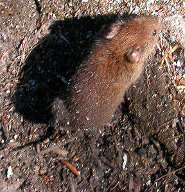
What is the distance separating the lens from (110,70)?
4184 millimetres

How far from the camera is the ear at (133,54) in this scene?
13.9 ft

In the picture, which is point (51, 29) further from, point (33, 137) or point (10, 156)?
point (10, 156)

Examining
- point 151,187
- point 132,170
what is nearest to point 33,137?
point 132,170

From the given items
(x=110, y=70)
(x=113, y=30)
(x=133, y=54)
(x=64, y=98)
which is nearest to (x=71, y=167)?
(x=64, y=98)

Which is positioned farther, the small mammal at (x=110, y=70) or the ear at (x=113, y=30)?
the ear at (x=113, y=30)

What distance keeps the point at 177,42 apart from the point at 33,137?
2542 mm

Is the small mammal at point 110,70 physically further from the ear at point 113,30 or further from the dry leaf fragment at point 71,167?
the dry leaf fragment at point 71,167

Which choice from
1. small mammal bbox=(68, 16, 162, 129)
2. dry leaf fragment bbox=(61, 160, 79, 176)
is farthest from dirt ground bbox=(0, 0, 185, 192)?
small mammal bbox=(68, 16, 162, 129)

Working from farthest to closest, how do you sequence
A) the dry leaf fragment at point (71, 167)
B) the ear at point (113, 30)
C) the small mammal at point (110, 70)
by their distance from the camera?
1. the ear at point (113, 30)
2. the dry leaf fragment at point (71, 167)
3. the small mammal at point (110, 70)

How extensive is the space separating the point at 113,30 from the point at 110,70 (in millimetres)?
630

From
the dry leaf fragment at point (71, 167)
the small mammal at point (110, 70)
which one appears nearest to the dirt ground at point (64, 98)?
the dry leaf fragment at point (71, 167)

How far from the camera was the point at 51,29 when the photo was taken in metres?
4.73

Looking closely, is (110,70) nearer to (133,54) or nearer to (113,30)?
(133,54)

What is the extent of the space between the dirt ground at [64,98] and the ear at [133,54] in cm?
23
